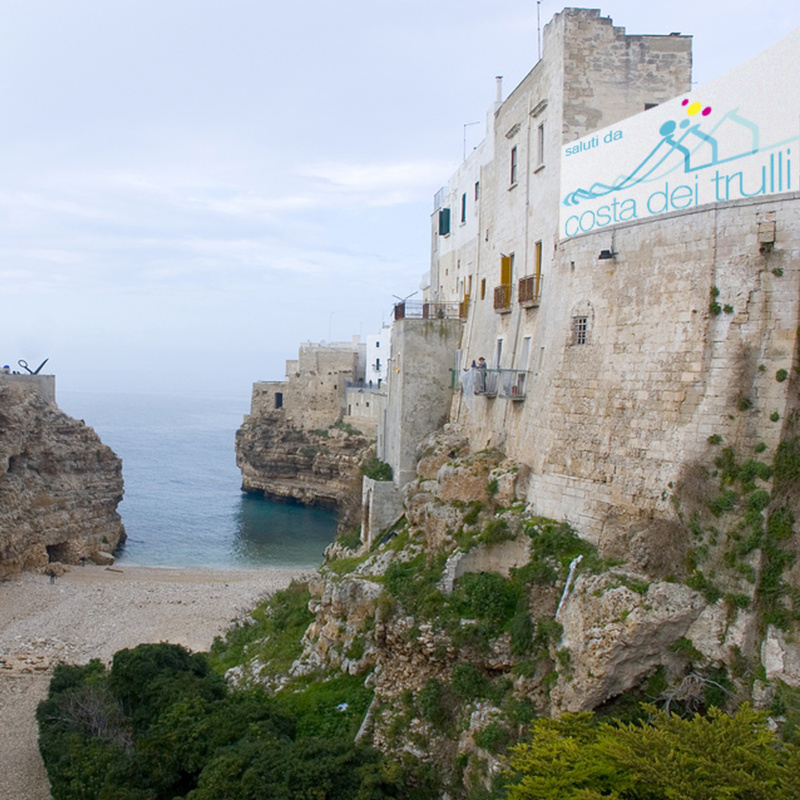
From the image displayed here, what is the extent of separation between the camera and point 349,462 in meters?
51.2

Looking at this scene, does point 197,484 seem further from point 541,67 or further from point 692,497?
point 692,497

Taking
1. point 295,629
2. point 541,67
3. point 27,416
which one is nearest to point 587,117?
point 541,67

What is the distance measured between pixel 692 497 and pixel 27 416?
31957 mm

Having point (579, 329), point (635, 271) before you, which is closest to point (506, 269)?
point (579, 329)

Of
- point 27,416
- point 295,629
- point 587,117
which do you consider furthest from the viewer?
point 27,416

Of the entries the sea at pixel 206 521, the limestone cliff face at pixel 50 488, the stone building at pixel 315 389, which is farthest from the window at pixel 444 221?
the stone building at pixel 315 389

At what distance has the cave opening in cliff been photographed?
122 feet

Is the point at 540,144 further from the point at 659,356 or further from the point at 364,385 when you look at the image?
the point at 364,385

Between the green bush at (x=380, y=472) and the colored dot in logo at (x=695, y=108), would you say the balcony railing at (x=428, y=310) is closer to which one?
the green bush at (x=380, y=472)

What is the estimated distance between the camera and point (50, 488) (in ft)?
124

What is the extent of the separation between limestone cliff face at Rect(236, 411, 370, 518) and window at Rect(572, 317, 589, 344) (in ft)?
114

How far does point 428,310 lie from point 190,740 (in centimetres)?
1523

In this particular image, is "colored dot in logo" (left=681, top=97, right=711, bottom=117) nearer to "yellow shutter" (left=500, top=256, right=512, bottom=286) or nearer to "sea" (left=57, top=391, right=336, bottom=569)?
"yellow shutter" (left=500, top=256, right=512, bottom=286)

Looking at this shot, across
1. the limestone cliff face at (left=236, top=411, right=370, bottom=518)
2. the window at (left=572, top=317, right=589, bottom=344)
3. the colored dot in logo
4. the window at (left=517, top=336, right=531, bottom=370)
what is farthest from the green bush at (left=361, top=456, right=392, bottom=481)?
the limestone cliff face at (left=236, top=411, right=370, bottom=518)
